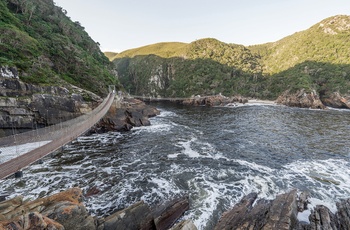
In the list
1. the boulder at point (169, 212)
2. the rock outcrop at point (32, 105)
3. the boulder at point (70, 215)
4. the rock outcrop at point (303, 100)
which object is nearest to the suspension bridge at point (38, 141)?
the boulder at point (70, 215)

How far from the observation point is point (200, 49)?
124m

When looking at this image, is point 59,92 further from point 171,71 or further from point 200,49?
point 200,49

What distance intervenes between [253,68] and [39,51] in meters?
100

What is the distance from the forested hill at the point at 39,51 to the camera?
24.8m

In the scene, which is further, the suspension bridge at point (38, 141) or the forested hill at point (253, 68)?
the forested hill at point (253, 68)

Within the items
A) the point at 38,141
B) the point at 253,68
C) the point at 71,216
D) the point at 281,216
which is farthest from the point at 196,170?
the point at 253,68

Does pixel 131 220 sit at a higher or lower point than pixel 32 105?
lower

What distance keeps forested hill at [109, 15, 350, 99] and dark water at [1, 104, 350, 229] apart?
2151 inches

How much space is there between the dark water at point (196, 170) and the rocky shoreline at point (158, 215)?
95cm

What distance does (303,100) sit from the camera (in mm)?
55750

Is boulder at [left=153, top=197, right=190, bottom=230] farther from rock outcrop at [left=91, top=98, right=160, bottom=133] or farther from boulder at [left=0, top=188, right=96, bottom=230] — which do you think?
rock outcrop at [left=91, top=98, right=160, bottom=133]

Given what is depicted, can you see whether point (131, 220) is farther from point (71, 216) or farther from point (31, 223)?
point (31, 223)

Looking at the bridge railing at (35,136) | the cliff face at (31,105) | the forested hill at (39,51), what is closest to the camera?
the bridge railing at (35,136)

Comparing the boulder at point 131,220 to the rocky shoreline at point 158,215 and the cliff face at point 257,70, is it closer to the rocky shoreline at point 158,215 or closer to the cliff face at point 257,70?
the rocky shoreline at point 158,215
